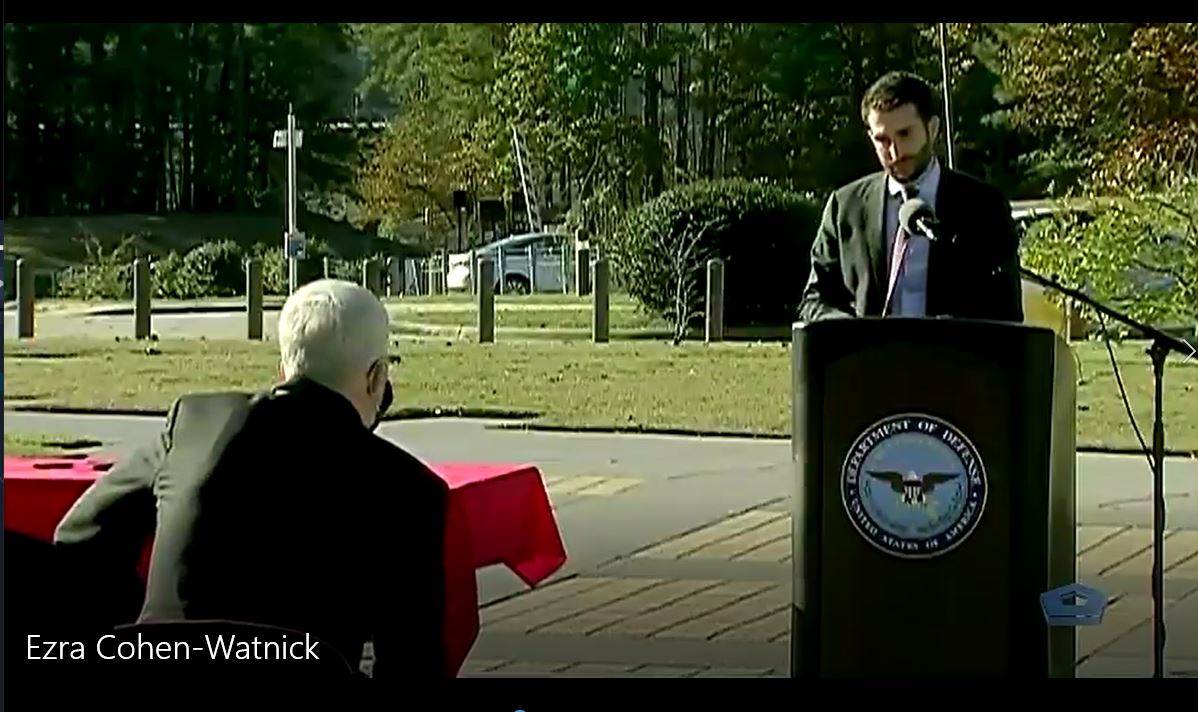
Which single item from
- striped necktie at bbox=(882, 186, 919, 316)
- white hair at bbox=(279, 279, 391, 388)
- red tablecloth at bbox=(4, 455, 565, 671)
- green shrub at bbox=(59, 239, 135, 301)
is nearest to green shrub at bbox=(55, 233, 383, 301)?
green shrub at bbox=(59, 239, 135, 301)

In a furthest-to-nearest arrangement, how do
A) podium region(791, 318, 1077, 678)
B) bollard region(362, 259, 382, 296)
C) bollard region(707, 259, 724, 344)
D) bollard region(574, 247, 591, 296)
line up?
1. bollard region(707, 259, 724, 344)
2. bollard region(574, 247, 591, 296)
3. bollard region(362, 259, 382, 296)
4. podium region(791, 318, 1077, 678)

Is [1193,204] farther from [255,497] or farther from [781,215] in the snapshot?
[255,497]

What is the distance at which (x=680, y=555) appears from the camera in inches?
265

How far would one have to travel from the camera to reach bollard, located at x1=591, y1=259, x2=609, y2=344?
802cm

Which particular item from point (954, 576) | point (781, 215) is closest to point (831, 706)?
point (954, 576)

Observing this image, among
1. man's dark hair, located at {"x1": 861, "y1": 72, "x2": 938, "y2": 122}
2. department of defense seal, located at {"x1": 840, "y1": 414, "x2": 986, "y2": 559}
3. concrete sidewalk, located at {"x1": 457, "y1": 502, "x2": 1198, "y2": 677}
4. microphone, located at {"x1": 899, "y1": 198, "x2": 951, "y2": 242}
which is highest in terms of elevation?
man's dark hair, located at {"x1": 861, "y1": 72, "x2": 938, "y2": 122}

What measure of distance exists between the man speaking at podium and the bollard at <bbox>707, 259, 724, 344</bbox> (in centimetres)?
295

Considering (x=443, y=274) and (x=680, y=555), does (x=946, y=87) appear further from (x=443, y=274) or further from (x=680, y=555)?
(x=680, y=555)

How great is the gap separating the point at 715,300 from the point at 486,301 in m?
1.30

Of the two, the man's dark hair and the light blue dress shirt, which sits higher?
the man's dark hair

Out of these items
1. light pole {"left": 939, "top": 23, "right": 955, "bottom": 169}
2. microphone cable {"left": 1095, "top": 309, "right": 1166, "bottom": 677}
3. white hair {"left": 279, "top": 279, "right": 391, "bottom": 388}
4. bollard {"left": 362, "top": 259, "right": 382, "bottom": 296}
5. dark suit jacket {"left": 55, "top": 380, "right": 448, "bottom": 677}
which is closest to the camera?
dark suit jacket {"left": 55, "top": 380, "right": 448, "bottom": 677}

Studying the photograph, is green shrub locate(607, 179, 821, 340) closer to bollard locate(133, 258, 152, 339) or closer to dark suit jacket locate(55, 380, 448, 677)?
bollard locate(133, 258, 152, 339)

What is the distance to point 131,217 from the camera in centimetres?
529

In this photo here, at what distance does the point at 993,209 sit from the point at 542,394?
4371 mm
